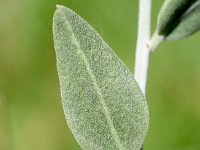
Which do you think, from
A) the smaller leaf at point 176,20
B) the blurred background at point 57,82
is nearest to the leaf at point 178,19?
the smaller leaf at point 176,20

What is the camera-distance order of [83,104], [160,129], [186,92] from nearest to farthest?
1. [83,104]
2. [160,129]
3. [186,92]

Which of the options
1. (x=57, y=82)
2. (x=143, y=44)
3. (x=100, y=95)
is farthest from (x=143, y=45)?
(x=57, y=82)

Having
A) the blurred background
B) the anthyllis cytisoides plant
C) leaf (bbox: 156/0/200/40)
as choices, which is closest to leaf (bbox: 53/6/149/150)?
the anthyllis cytisoides plant

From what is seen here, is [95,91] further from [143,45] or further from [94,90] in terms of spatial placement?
[143,45]

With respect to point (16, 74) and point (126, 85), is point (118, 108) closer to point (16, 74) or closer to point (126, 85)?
point (126, 85)

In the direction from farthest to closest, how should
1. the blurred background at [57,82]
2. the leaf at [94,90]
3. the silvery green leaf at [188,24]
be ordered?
the blurred background at [57,82] → the silvery green leaf at [188,24] → the leaf at [94,90]

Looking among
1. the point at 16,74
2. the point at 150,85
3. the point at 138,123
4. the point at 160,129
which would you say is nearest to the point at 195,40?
the point at 150,85

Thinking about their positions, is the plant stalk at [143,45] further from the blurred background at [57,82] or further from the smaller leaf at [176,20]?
the blurred background at [57,82]

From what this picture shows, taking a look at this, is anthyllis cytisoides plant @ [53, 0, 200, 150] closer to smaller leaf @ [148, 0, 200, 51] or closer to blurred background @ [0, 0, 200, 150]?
smaller leaf @ [148, 0, 200, 51]
